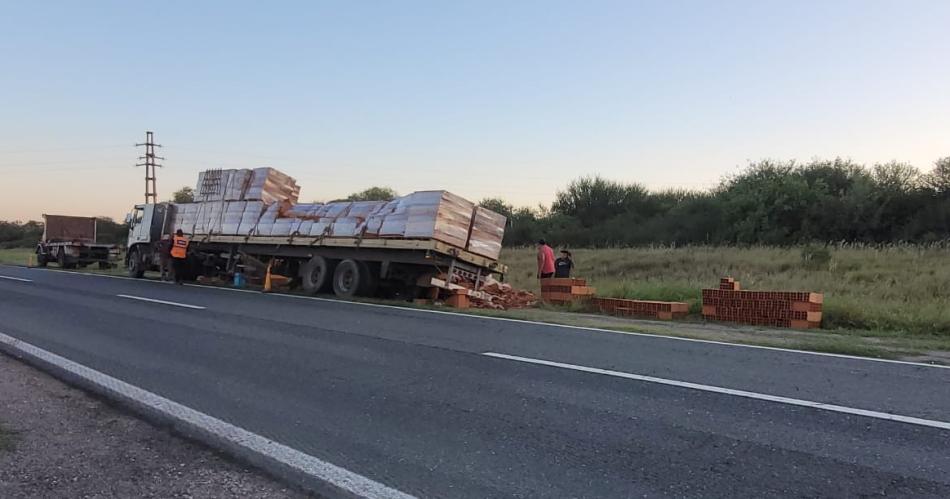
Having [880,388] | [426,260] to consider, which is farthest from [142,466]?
[426,260]

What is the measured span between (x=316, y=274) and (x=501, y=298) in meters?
5.48

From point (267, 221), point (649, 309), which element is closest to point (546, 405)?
point (649, 309)

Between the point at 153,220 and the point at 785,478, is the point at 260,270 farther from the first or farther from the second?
the point at 785,478

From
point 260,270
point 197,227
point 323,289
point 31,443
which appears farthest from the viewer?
point 197,227

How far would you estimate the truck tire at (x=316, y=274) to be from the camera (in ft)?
59.5

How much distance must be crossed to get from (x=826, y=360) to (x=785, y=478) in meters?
4.51

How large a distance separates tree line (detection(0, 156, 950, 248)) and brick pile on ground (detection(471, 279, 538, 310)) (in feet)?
37.1

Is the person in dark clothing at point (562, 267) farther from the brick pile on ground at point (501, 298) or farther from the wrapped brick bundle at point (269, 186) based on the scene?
the wrapped brick bundle at point (269, 186)

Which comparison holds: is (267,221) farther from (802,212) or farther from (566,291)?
(802,212)

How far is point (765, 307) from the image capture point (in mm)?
12695

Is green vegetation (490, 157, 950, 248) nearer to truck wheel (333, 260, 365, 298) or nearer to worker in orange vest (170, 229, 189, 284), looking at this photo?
truck wheel (333, 260, 365, 298)

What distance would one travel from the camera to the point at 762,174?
41.5 metres

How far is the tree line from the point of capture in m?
32.6

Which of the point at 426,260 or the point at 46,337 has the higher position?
the point at 426,260
